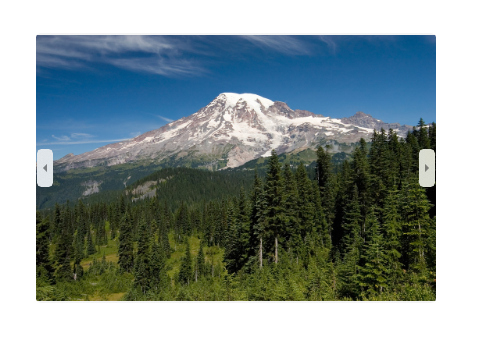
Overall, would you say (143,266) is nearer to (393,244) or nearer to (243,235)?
(243,235)

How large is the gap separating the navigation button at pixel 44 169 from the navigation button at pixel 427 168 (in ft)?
42.4

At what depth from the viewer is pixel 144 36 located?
1030 cm

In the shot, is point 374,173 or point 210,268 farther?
point 210,268

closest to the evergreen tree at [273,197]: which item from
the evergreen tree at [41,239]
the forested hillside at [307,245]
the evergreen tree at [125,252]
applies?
the forested hillside at [307,245]

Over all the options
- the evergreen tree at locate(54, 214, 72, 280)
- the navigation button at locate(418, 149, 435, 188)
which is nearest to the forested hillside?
the evergreen tree at locate(54, 214, 72, 280)

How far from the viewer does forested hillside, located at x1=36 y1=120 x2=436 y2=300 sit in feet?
40.5

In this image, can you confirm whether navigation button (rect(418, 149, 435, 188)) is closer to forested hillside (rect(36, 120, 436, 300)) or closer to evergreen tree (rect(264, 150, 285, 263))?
forested hillside (rect(36, 120, 436, 300))

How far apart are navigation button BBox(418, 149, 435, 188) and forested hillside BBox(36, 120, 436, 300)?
651 millimetres

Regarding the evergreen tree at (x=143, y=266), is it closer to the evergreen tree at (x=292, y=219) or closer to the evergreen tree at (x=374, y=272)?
the evergreen tree at (x=292, y=219)

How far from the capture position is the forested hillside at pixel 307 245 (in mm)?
12352
